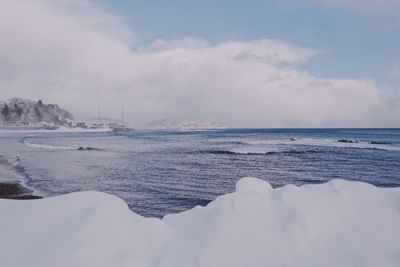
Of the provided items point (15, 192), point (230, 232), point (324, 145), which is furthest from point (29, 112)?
point (230, 232)

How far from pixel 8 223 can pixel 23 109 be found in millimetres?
188596

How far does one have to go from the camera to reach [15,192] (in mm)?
19188

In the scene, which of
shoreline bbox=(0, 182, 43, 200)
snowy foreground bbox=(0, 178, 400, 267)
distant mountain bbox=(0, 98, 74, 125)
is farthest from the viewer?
distant mountain bbox=(0, 98, 74, 125)

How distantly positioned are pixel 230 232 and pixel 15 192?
56.6ft

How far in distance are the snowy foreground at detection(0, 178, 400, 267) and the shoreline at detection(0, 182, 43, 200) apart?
42.8ft

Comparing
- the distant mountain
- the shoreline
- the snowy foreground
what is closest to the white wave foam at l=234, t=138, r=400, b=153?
the shoreline

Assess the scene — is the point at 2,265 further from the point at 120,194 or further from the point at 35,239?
the point at 120,194

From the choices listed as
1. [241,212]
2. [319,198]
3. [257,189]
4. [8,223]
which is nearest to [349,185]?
[319,198]

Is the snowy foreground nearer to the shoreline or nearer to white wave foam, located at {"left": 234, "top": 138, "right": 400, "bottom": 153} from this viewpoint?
the shoreline

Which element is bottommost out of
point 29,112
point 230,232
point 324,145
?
point 324,145

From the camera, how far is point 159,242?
535cm

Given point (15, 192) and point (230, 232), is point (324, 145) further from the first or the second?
point (230, 232)

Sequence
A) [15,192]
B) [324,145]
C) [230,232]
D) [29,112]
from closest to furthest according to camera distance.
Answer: [230,232] → [15,192] → [324,145] → [29,112]

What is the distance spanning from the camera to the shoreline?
1795cm
